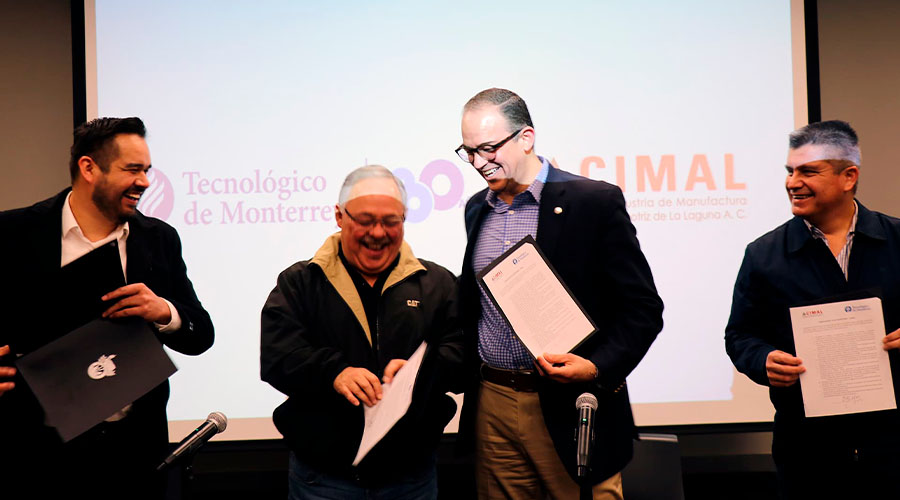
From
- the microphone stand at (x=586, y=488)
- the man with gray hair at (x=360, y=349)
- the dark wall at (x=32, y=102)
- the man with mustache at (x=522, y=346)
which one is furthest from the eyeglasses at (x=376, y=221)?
the dark wall at (x=32, y=102)

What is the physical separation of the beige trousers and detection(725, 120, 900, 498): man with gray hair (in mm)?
652

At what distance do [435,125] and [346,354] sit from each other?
2039mm

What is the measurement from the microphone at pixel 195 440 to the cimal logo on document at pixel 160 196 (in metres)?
2.35

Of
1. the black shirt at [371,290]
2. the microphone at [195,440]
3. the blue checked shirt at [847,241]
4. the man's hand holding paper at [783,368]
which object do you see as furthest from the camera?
the blue checked shirt at [847,241]

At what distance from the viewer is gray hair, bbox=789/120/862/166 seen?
2.30 m

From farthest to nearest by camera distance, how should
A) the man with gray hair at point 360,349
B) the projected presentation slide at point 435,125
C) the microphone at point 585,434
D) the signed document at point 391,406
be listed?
the projected presentation slide at point 435,125
the man with gray hair at point 360,349
the signed document at point 391,406
the microphone at point 585,434

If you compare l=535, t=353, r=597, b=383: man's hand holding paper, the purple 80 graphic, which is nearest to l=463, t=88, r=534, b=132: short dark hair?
l=535, t=353, r=597, b=383: man's hand holding paper

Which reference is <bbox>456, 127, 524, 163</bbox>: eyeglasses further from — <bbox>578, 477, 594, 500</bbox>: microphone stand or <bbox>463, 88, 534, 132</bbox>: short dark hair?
<bbox>578, 477, 594, 500</bbox>: microphone stand

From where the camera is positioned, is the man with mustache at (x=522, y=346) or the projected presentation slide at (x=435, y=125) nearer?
the man with mustache at (x=522, y=346)

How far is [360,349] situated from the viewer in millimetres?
1996

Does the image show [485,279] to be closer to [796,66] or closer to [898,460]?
[898,460]

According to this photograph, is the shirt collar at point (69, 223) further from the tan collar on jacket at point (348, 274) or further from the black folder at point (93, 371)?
the tan collar on jacket at point (348, 274)

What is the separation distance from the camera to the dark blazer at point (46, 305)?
1.93 metres

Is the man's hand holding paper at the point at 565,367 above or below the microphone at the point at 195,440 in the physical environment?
above
